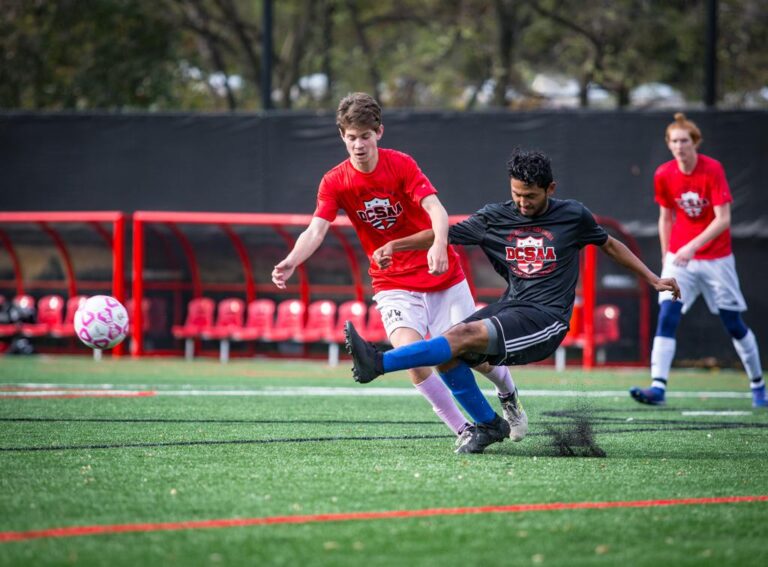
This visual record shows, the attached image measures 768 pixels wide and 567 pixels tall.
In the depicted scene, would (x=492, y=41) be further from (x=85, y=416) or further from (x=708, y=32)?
(x=85, y=416)

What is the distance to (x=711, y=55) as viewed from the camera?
1631 cm

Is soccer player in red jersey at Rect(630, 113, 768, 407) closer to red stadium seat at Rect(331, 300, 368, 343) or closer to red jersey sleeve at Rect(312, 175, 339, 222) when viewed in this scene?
red jersey sleeve at Rect(312, 175, 339, 222)

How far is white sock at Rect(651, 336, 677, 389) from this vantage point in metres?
10.1

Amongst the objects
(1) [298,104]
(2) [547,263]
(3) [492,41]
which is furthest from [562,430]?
(1) [298,104]

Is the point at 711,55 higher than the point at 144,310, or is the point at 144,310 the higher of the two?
the point at 711,55

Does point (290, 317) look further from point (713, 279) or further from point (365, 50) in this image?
point (365, 50)

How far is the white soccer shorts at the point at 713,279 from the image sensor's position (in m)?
10.3

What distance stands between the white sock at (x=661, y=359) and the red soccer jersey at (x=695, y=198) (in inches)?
32.0

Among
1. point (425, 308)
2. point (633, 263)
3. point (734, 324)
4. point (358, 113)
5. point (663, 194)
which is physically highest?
point (358, 113)

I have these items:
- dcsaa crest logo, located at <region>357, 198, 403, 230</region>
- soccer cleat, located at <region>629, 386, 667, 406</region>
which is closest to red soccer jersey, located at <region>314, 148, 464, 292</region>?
dcsaa crest logo, located at <region>357, 198, 403, 230</region>

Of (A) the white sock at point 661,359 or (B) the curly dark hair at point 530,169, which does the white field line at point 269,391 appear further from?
(B) the curly dark hair at point 530,169

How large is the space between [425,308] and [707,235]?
377cm

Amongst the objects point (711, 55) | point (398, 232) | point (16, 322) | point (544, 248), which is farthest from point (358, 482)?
point (711, 55)

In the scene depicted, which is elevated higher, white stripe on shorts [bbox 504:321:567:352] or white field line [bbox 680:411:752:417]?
white stripe on shorts [bbox 504:321:567:352]
